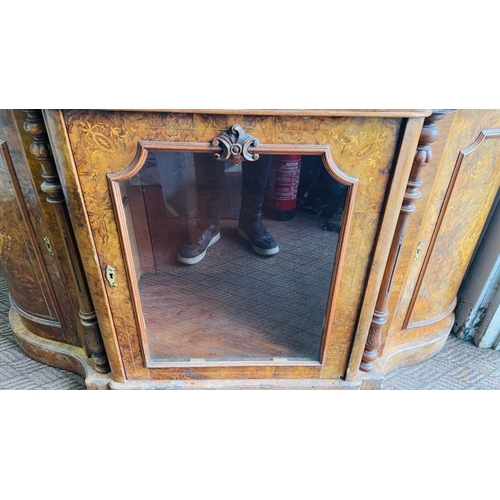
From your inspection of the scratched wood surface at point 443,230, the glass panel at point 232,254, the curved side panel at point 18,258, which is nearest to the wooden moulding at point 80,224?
the glass panel at point 232,254

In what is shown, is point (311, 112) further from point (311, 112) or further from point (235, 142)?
point (235, 142)

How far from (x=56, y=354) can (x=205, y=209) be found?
2.00ft

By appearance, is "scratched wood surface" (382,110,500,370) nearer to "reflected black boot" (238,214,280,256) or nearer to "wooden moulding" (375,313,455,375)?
"wooden moulding" (375,313,455,375)

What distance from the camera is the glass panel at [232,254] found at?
0.98 meters

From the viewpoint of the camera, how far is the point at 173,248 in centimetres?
118

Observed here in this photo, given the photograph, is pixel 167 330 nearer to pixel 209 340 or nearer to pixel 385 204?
pixel 209 340

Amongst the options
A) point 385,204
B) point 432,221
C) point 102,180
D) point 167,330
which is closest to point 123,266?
point 102,180

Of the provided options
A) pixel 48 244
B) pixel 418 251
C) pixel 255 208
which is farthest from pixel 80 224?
pixel 418 251

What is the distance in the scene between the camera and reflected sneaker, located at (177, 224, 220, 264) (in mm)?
1176

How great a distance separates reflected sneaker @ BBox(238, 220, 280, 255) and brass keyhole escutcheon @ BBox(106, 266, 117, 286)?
413 millimetres

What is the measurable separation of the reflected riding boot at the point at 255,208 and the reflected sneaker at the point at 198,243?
0.09m

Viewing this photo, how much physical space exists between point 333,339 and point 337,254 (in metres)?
0.24

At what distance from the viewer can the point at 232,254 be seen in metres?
1.22

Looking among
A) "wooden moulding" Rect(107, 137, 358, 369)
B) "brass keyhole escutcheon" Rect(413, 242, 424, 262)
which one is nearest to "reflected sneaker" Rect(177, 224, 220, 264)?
"wooden moulding" Rect(107, 137, 358, 369)
